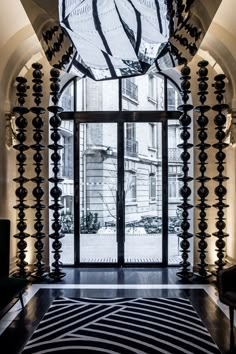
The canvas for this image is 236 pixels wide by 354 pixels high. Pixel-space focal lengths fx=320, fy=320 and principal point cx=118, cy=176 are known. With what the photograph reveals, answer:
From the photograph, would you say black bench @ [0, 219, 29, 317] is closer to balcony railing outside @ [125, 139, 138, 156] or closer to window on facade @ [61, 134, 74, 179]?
window on facade @ [61, 134, 74, 179]

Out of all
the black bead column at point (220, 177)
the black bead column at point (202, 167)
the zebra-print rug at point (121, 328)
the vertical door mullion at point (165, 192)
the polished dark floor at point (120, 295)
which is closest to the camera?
the zebra-print rug at point (121, 328)

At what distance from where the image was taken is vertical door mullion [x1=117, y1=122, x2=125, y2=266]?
580 centimetres

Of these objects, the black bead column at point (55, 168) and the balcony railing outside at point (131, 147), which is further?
the balcony railing outside at point (131, 147)

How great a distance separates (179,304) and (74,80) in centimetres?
416

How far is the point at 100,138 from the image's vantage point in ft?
19.2

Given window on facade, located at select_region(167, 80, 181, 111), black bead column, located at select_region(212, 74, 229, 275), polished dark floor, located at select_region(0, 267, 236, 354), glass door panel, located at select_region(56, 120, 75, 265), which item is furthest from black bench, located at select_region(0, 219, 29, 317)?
window on facade, located at select_region(167, 80, 181, 111)

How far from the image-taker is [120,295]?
4.29 meters

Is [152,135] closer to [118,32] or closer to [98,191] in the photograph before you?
[98,191]

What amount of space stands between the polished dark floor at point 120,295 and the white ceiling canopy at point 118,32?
117 inches

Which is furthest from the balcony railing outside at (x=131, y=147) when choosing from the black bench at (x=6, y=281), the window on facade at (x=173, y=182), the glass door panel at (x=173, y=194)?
the black bench at (x=6, y=281)

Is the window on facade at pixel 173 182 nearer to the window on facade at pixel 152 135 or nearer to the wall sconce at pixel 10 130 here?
the window on facade at pixel 152 135

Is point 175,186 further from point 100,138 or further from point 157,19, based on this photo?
point 157,19

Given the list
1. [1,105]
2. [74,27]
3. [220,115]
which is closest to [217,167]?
[220,115]

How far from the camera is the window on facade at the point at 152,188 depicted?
19.1 feet
